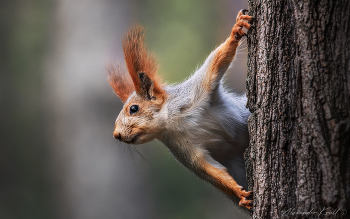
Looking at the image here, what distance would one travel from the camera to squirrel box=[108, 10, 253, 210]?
8.11 ft

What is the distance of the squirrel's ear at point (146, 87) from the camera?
2748 millimetres

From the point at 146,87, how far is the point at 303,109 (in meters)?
1.49

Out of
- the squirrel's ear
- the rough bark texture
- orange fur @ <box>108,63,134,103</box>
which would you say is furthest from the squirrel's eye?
the rough bark texture

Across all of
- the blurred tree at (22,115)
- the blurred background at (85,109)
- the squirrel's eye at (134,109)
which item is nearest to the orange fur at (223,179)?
the squirrel's eye at (134,109)

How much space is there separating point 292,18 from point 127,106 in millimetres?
1623

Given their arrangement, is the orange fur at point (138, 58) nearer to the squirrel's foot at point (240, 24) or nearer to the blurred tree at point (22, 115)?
the squirrel's foot at point (240, 24)

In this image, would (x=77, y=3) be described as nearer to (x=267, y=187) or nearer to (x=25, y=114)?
(x=25, y=114)

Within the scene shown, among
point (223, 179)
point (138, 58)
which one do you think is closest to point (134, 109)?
point (138, 58)

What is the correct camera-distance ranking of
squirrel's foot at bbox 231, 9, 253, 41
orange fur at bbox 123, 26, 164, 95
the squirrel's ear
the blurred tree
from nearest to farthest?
1. squirrel's foot at bbox 231, 9, 253, 41
2. orange fur at bbox 123, 26, 164, 95
3. the squirrel's ear
4. the blurred tree

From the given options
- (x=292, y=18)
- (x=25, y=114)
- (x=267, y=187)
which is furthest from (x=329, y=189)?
(x=25, y=114)

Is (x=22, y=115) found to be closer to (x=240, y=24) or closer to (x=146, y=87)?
(x=146, y=87)

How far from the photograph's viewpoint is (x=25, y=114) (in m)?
6.86

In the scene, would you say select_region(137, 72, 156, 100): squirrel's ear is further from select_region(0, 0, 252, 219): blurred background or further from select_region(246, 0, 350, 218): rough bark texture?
select_region(0, 0, 252, 219): blurred background

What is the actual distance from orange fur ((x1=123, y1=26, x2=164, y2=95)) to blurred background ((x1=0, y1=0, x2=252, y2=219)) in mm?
2878
